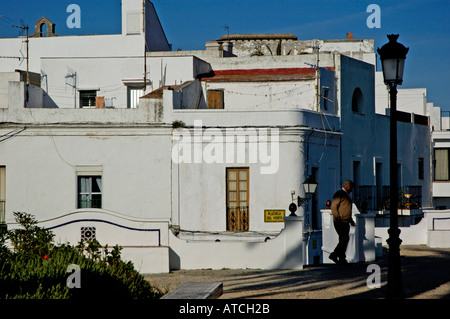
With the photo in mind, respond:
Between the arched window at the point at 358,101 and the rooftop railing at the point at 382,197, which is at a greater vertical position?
the arched window at the point at 358,101

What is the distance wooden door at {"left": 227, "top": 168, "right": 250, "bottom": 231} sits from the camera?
81.6 feet

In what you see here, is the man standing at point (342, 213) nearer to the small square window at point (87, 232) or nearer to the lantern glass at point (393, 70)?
the lantern glass at point (393, 70)

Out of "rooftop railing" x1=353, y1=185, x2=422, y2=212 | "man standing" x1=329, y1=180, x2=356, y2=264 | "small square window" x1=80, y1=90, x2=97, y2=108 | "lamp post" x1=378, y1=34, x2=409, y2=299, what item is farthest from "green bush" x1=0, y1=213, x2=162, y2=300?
"rooftop railing" x1=353, y1=185, x2=422, y2=212

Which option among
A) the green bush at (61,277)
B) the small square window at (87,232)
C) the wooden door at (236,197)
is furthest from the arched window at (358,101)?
the green bush at (61,277)

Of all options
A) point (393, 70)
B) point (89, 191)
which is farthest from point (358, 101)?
point (393, 70)

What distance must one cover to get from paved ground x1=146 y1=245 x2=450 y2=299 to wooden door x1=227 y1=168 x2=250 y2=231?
17.6ft

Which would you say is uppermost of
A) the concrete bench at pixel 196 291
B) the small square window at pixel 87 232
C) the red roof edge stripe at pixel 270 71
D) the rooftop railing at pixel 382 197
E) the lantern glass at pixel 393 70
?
the red roof edge stripe at pixel 270 71

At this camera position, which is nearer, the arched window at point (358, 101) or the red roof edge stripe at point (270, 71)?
the red roof edge stripe at point (270, 71)

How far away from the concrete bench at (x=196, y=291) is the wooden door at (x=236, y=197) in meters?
12.4

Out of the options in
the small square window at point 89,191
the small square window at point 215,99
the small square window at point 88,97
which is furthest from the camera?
the small square window at point 88,97

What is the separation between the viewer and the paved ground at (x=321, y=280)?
43.4ft

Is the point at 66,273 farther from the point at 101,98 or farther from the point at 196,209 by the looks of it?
the point at 101,98

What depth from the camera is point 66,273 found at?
37.1 ft

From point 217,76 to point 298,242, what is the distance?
1426 centimetres
